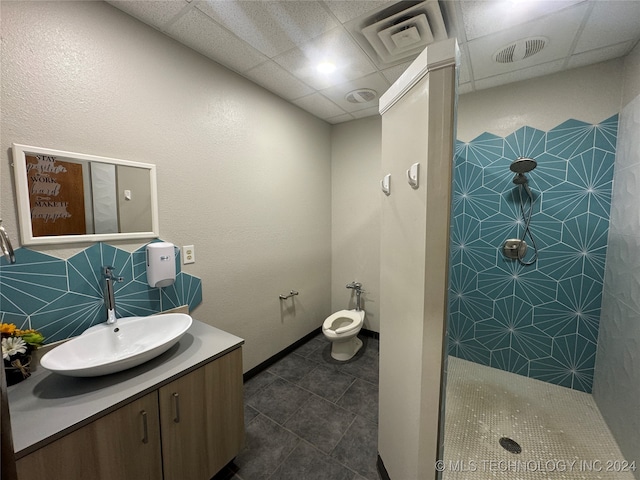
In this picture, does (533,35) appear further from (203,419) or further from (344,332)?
(203,419)

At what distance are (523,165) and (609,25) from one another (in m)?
0.82

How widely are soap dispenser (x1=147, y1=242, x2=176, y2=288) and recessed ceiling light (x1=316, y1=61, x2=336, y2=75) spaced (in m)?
1.62

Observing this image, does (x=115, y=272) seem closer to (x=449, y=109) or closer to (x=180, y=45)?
(x=180, y=45)

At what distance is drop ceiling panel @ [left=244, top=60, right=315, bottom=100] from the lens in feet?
6.26

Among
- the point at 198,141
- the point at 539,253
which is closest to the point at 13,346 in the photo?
the point at 198,141

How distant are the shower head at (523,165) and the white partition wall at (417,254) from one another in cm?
132

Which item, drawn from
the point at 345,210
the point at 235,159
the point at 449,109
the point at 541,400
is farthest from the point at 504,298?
the point at 235,159

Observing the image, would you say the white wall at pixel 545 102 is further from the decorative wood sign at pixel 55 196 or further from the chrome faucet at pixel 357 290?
the decorative wood sign at pixel 55 196

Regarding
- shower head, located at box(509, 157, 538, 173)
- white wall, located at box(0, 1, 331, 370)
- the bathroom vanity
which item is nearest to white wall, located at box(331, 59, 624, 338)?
white wall, located at box(0, 1, 331, 370)

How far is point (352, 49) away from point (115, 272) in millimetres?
1992

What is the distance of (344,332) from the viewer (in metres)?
2.38

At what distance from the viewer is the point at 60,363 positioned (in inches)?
41.0

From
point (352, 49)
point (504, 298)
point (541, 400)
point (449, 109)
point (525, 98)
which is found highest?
point (352, 49)

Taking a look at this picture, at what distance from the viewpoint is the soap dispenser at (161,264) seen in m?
1.50
